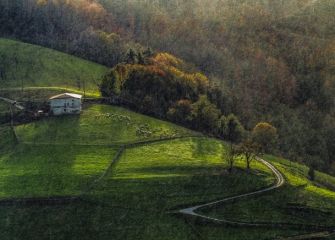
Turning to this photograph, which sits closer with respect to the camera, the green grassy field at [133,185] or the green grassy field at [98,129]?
the green grassy field at [133,185]

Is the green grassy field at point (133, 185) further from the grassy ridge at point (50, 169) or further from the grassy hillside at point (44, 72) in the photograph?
the grassy hillside at point (44, 72)

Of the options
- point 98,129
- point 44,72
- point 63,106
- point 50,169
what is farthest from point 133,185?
point 44,72

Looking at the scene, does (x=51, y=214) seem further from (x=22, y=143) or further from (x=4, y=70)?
(x=4, y=70)

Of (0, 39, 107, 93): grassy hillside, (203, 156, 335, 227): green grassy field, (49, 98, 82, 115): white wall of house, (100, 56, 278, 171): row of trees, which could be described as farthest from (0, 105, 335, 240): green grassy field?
(0, 39, 107, 93): grassy hillside

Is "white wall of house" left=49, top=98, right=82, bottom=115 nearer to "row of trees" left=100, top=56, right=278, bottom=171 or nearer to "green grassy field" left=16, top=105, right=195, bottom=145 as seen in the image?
"green grassy field" left=16, top=105, right=195, bottom=145

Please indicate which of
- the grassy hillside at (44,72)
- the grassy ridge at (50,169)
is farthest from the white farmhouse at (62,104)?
the grassy hillside at (44,72)

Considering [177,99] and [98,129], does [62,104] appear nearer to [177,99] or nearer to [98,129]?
[98,129]

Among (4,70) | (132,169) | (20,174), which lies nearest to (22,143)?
(20,174)
